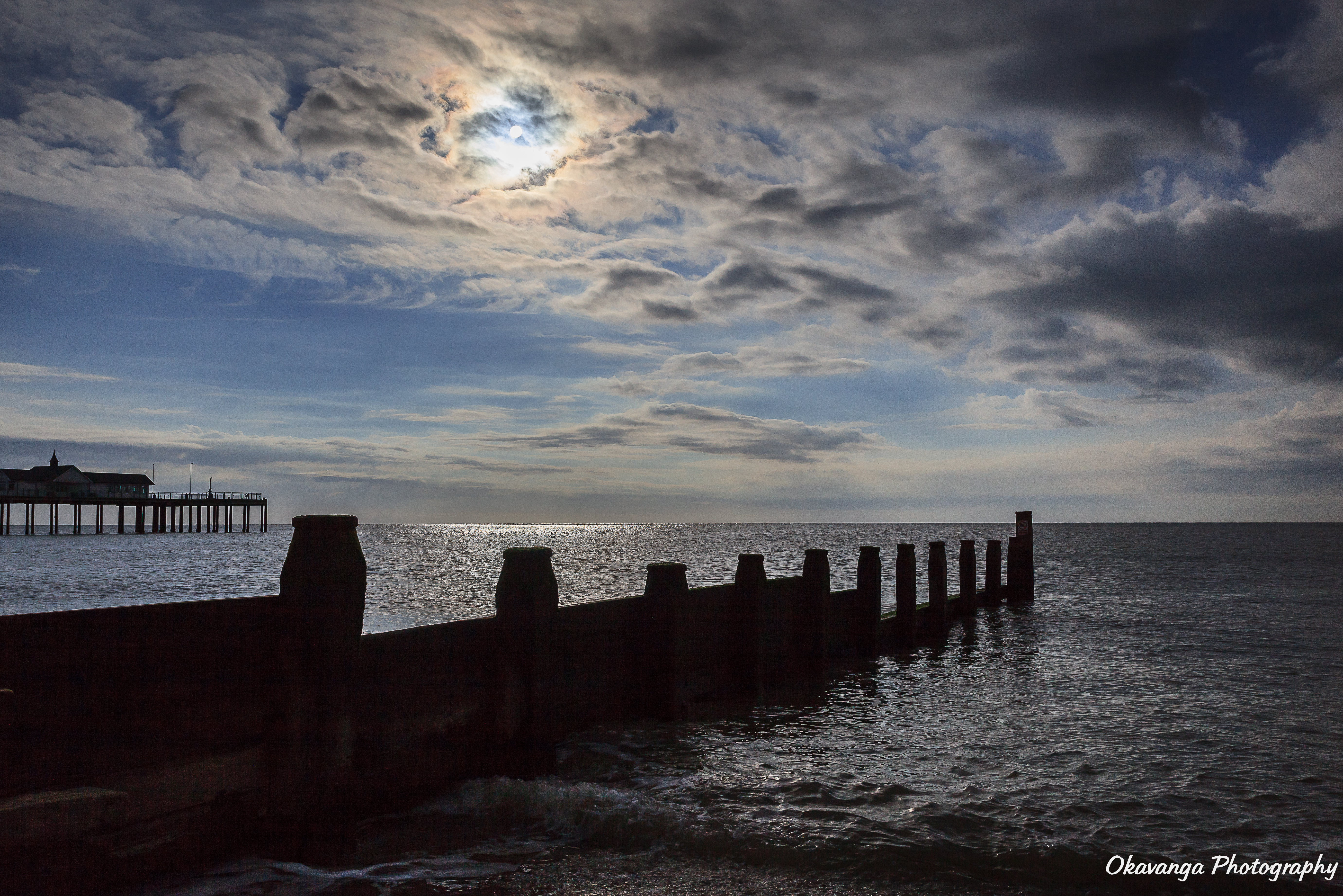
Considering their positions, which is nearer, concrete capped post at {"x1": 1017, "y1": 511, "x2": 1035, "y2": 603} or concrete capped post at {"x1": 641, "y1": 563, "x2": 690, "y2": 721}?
concrete capped post at {"x1": 641, "y1": 563, "x2": 690, "y2": 721}

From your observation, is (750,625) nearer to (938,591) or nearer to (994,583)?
(938,591)

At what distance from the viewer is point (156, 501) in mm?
99250

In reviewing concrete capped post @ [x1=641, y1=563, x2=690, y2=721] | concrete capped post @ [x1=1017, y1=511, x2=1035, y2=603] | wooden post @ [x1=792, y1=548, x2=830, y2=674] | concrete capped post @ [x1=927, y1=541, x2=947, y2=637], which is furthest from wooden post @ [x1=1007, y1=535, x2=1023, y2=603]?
concrete capped post @ [x1=641, y1=563, x2=690, y2=721]

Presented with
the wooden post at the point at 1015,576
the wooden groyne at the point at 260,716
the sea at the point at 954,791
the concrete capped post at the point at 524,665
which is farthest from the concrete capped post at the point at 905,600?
the wooden post at the point at 1015,576

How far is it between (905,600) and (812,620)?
4.59 meters

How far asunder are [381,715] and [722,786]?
118 inches

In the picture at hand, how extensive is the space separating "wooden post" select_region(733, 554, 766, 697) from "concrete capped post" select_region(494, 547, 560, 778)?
3.92 m

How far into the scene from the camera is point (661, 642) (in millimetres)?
8266

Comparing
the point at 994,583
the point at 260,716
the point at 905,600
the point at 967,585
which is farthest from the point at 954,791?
the point at 994,583

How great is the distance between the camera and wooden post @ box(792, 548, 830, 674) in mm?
11328

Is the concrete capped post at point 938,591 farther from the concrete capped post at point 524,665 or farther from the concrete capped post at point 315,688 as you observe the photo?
the concrete capped post at point 315,688

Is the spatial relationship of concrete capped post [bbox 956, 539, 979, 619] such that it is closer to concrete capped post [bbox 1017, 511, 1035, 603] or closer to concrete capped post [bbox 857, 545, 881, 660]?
concrete capped post [bbox 1017, 511, 1035, 603]

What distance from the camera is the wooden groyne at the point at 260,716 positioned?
3.98m

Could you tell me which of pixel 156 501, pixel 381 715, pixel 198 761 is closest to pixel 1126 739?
pixel 381 715
